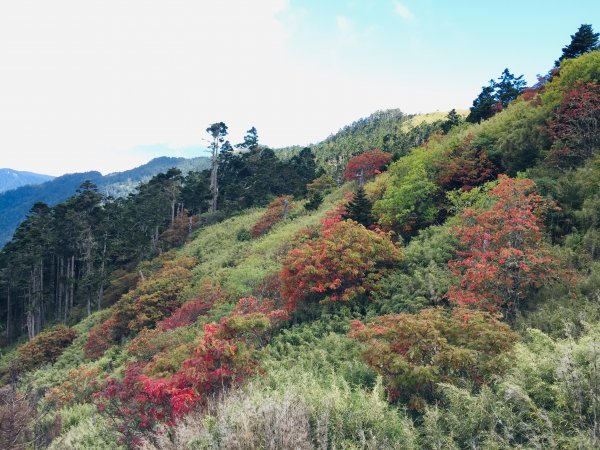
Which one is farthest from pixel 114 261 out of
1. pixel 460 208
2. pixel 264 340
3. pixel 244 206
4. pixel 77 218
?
pixel 460 208

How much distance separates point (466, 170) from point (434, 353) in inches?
571

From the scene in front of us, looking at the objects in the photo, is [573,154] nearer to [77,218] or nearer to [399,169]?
[399,169]

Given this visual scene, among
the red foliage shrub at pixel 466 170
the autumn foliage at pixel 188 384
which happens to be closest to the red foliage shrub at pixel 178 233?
the red foliage shrub at pixel 466 170

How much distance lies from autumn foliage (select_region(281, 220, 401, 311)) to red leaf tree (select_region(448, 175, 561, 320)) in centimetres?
308

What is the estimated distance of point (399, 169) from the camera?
23.8 m

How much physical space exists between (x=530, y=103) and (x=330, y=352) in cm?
1864

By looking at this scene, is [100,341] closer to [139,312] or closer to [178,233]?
[139,312]

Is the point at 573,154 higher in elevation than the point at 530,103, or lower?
lower

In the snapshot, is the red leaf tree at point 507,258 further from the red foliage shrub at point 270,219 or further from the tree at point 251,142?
the tree at point 251,142

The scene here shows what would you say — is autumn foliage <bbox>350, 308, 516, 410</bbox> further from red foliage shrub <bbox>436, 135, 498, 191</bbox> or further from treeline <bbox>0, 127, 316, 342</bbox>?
treeline <bbox>0, 127, 316, 342</bbox>

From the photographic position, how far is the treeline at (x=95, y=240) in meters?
42.3

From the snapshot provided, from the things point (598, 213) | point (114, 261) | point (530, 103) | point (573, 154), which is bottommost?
point (114, 261)

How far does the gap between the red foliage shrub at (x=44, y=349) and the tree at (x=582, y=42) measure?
42.0 meters

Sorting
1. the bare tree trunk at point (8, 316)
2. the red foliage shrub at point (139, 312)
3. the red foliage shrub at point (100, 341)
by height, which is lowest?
the bare tree trunk at point (8, 316)
